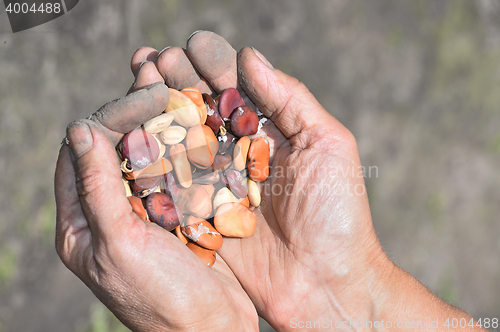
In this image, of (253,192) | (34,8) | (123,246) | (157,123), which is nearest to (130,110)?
(157,123)

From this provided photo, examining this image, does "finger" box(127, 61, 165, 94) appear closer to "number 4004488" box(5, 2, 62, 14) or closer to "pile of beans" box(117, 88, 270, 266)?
"pile of beans" box(117, 88, 270, 266)

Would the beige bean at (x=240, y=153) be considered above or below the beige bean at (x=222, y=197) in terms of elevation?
above

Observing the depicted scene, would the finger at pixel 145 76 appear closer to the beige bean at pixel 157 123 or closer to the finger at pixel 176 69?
the finger at pixel 176 69

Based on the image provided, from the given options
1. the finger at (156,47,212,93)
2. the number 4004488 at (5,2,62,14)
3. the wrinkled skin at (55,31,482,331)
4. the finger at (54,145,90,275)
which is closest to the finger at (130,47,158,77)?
the wrinkled skin at (55,31,482,331)

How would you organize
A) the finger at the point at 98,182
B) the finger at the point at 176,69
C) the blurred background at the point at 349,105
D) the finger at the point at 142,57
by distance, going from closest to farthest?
1. the finger at the point at 98,182
2. the finger at the point at 176,69
3. the finger at the point at 142,57
4. the blurred background at the point at 349,105

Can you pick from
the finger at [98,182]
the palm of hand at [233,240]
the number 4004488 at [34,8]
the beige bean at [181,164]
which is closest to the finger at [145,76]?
the palm of hand at [233,240]

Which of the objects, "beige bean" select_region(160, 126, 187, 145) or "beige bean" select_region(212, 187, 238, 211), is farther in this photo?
"beige bean" select_region(212, 187, 238, 211)

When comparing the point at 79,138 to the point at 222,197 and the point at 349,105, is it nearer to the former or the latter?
the point at 222,197
